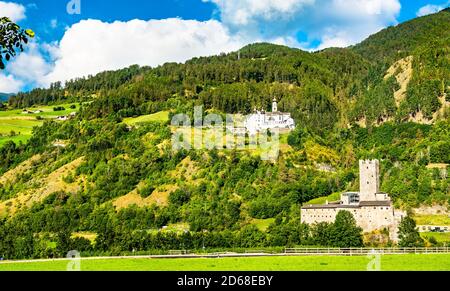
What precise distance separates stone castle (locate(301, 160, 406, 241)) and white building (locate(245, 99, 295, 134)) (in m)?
50.4

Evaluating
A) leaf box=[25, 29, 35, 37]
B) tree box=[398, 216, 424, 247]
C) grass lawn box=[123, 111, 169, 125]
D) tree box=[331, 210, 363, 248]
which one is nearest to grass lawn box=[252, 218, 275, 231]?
tree box=[331, 210, 363, 248]

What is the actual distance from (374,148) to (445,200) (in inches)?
1899

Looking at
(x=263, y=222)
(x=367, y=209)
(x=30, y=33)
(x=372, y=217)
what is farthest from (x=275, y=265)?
(x=263, y=222)

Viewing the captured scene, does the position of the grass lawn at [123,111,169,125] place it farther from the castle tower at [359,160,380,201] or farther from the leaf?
the leaf

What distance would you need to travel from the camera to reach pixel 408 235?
251 feet

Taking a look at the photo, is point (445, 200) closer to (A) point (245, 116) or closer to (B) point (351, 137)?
(B) point (351, 137)

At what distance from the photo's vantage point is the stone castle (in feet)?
290

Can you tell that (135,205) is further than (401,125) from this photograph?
No

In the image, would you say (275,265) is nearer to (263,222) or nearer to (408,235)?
(408,235)

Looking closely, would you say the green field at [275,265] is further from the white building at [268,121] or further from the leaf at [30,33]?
the white building at [268,121]

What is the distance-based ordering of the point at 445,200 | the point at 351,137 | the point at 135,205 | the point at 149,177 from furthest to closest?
the point at 351,137 < the point at 149,177 < the point at 135,205 < the point at 445,200

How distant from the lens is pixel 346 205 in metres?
91.8

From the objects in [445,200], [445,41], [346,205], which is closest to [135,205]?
[346,205]

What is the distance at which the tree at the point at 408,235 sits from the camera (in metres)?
72.9
